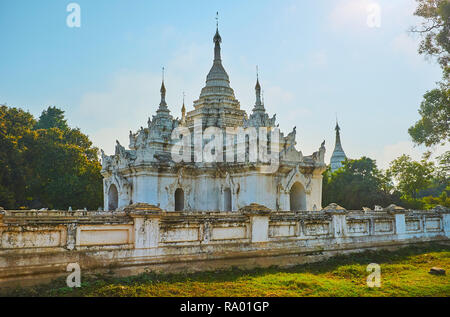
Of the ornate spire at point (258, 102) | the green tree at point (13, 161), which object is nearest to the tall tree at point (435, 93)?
the ornate spire at point (258, 102)

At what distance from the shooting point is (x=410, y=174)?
42312mm

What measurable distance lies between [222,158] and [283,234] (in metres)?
12.0

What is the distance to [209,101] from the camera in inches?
1177

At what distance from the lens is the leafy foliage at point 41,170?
34188 millimetres

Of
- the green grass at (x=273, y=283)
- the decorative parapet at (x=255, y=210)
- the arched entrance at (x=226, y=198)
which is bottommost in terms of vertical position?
the green grass at (x=273, y=283)

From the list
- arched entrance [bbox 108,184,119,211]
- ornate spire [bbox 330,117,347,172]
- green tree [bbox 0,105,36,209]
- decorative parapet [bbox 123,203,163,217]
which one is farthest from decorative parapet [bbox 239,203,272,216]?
ornate spire [bbox 330,117,347,172]

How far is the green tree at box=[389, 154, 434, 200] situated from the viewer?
41438mm

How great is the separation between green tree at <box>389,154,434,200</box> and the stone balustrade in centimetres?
2837

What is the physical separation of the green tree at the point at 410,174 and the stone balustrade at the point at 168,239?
2837cm

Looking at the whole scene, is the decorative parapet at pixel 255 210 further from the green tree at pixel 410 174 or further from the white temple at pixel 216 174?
the green tree at pixel 410 174

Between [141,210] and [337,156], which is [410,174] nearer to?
[337,156]

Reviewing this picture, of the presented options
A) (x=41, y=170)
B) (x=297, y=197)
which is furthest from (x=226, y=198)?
(x=41, y=170)

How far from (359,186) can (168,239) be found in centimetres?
3554
